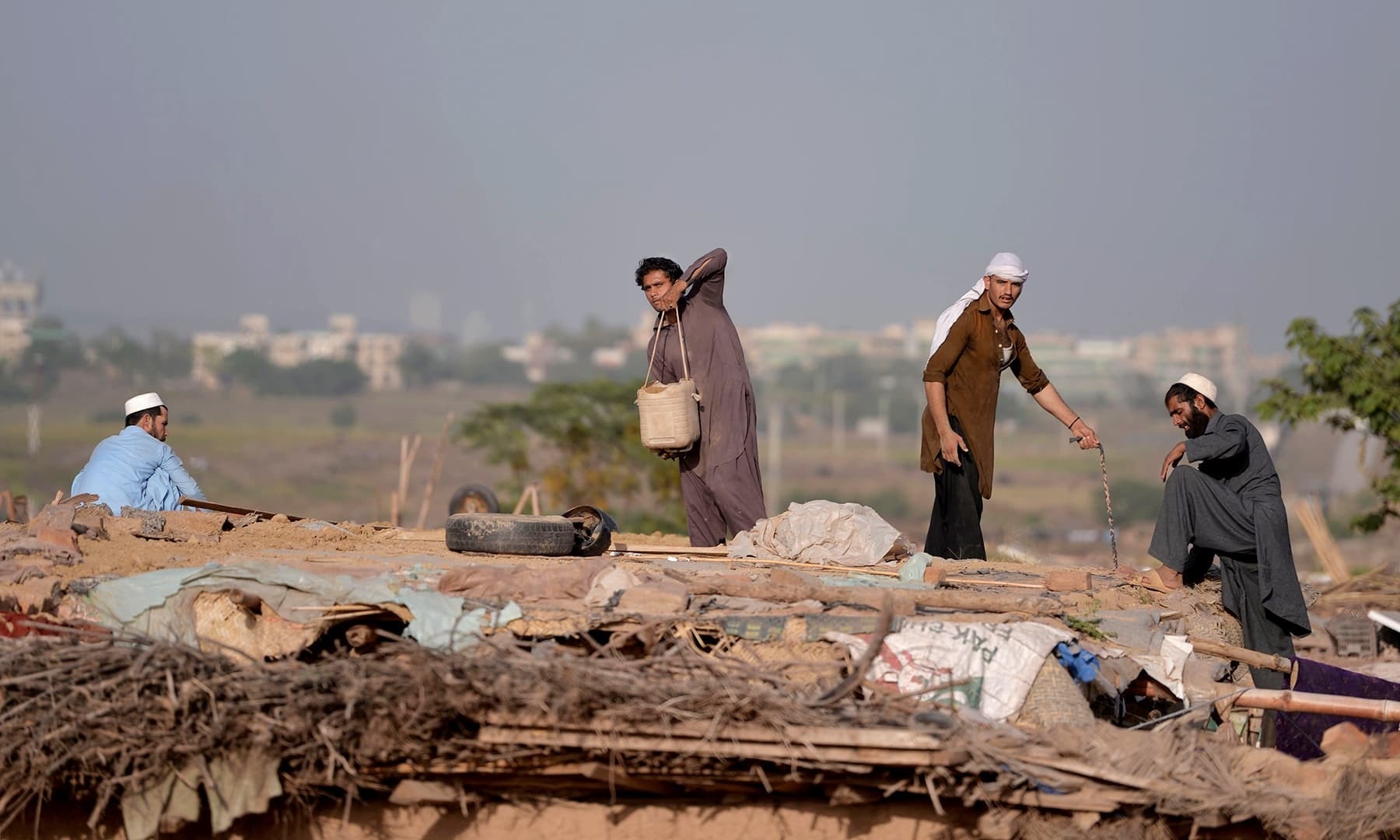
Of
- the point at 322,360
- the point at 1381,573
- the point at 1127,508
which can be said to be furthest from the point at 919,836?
the point at 322,360

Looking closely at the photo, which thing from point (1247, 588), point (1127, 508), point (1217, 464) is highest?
point (1217, 464)

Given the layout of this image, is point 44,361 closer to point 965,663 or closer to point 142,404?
point 142,404

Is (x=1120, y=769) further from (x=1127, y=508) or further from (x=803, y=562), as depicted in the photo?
(x=1127, y=508)

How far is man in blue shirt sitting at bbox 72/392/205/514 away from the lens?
7.04 m

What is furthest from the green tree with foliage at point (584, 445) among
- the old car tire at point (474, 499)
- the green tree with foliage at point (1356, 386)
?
the old car tire at point (474, 499)

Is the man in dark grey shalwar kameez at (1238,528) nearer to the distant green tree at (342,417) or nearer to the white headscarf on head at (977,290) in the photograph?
the white headscarf on head at (977,290)

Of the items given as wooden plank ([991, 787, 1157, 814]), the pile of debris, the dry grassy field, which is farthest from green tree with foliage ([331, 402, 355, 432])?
wooden plank ([991, 787, 1157, 814])

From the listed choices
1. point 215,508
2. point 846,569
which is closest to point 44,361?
point 215,508

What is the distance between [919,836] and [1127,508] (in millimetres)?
42769

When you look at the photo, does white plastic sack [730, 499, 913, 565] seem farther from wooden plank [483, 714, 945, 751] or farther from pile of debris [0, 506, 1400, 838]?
wooden plank [483, 714, 945, 751]

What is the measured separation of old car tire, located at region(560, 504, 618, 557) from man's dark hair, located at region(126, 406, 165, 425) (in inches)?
92.1

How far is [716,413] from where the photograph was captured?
732cm

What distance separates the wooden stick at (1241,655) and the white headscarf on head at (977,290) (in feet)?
6.66

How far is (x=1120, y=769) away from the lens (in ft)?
14.3
